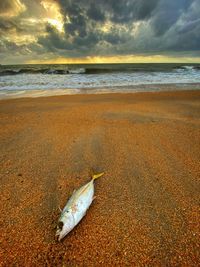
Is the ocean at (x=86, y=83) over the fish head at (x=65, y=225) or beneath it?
beneath

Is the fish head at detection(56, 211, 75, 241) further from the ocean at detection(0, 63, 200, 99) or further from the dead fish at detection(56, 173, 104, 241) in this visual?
the ocean at detection(0, 63, 200, 99)

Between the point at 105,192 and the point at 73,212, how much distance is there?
0.77m

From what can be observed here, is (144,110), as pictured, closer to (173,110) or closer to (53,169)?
(173,110)

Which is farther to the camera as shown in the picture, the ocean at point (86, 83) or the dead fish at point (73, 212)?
the ocean at point (86, 83)

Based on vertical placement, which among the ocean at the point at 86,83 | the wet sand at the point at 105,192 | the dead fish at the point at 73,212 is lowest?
the ocean at the point at 86,83

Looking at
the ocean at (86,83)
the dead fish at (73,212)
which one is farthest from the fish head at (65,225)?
the ocean at (86,83)

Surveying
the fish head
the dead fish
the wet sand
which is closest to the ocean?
the wet sand

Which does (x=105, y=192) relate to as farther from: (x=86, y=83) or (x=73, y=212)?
(x=86, y=83)

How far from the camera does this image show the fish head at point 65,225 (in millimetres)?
2008

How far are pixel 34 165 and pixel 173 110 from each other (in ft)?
17.3

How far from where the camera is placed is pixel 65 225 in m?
2.01

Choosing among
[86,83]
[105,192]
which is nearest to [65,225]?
[105,192]

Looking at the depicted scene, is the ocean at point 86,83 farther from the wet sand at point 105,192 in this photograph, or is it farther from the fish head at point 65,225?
the fish head at point 65,225

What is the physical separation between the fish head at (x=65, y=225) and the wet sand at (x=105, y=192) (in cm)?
9
